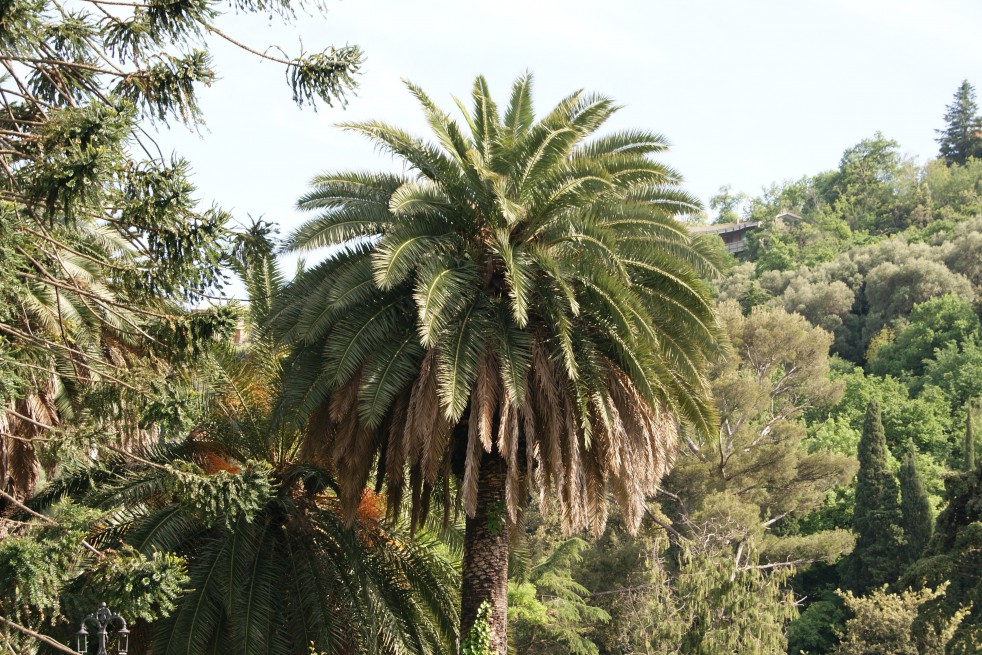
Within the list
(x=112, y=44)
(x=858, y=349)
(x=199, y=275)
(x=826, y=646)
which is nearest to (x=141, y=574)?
(x=199, y=275)

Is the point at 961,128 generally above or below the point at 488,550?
above

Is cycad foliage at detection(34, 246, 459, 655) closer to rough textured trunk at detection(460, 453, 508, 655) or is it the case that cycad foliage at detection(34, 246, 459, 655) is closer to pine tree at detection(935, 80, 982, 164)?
rough textured trunk at detection(460, 453, 508, 655)

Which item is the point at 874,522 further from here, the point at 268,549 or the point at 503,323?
the point at 503,323

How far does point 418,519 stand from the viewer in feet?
61.0

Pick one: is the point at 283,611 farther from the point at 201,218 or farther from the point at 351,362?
the point at 201,218

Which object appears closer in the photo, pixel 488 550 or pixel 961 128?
pixel 488 550

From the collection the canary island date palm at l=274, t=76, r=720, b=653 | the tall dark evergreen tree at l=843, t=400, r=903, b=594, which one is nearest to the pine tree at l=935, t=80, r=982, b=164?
the tall dark evergreen tree at l=843, t=400, r=903, b=594

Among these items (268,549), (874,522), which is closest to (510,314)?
(268,549)

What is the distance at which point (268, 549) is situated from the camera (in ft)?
61.8

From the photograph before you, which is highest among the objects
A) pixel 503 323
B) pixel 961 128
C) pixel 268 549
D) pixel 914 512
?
pixel 961 128

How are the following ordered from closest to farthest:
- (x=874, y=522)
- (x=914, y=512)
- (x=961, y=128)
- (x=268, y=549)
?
(x=268, y=549) → (x=914, y=512) → (x=874, y=522) → (x=961, y=128)

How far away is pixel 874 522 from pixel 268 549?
35250 mm

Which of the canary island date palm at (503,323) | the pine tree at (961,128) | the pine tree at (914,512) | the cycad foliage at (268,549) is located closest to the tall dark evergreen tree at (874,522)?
the pine tree at (914,512)

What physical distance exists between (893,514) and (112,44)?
41.6 m
